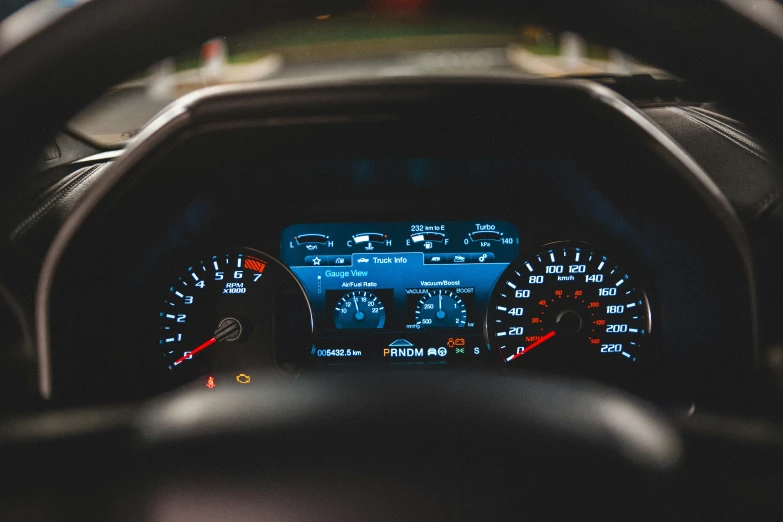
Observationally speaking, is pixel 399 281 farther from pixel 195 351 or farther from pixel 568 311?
pixel 195 351

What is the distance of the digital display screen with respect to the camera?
2834 millimetres

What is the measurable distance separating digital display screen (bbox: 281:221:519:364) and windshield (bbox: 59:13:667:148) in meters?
0.62

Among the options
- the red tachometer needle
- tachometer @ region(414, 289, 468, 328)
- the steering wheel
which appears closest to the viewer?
the steering wheel

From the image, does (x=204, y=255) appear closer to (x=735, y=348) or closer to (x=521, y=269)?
(x=521, y=269)

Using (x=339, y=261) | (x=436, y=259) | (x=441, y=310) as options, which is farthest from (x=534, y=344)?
(x=339, y=261)

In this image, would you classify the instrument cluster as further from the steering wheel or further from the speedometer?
the steering wheel

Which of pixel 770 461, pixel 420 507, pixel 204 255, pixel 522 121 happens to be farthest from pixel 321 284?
pixel 770 461

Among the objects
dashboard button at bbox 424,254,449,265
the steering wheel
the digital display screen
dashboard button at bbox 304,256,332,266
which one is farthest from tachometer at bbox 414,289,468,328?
the steering wheel

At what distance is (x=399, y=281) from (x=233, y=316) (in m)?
0.62

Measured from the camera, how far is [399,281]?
2850mm

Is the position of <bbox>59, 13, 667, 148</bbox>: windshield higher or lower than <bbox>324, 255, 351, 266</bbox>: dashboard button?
higher

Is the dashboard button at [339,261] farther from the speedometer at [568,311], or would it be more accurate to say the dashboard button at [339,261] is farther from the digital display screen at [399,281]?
the speedometer at [568,311]

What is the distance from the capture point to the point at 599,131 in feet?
6.36

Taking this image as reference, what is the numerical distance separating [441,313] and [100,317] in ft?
4.01
